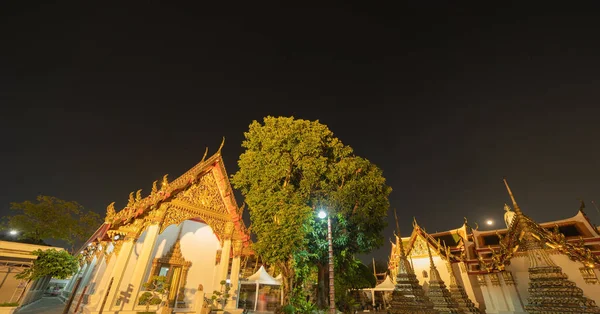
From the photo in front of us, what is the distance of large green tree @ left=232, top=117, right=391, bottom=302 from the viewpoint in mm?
12594

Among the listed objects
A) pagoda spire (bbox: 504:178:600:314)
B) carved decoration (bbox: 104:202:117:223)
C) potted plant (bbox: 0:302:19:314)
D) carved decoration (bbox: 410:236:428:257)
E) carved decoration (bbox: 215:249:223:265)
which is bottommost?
potted plant (bbox: 0:302:19:314)

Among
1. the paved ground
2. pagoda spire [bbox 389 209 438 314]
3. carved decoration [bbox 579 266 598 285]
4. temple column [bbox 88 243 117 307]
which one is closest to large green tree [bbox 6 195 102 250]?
the paved ground

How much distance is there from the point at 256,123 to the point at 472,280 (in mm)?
22691

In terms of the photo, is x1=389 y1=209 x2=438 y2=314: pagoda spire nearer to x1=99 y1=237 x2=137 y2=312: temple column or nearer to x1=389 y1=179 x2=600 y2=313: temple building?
x1=389 y1=179 x2=600 y2=313: temple building

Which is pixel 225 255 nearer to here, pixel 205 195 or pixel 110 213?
pixel 205 195

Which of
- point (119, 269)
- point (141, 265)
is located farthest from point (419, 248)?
point (119, 269)

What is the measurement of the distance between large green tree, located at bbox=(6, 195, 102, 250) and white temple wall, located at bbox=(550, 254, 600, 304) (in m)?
45.5

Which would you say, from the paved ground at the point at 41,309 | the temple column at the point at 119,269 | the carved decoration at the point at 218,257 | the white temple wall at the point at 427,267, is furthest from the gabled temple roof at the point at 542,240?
the paved ground at the point at 41,309

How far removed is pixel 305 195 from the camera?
13.5 metres

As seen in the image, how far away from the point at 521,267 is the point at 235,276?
16.0 meters

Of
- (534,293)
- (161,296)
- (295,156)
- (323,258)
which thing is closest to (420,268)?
(323,258)

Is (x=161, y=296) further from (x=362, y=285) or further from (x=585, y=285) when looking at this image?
(x=585, y=285)

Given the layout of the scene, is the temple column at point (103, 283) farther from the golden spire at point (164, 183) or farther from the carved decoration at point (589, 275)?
the carved decoration at point (589, 275)

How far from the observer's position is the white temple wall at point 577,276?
12.1 metres
